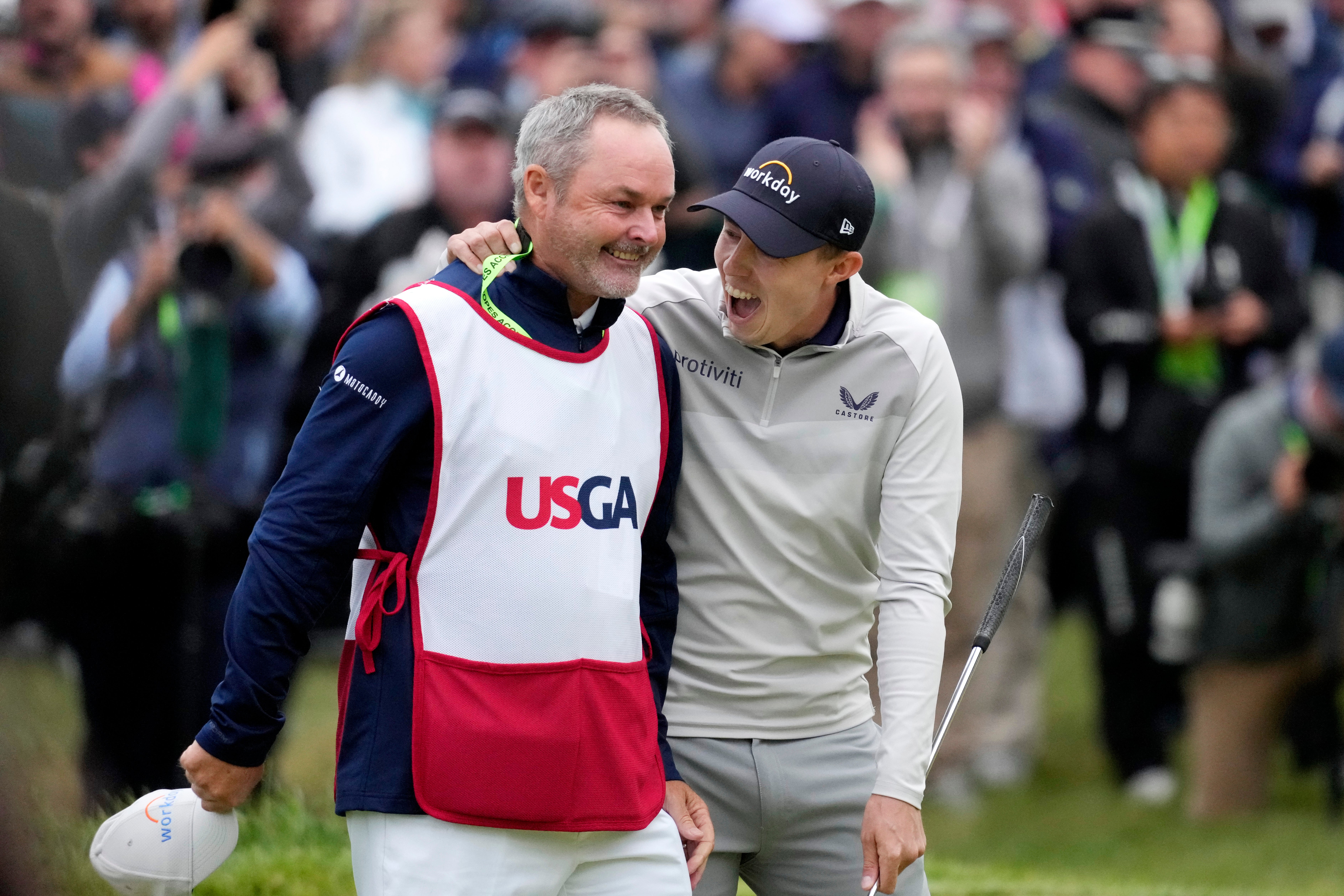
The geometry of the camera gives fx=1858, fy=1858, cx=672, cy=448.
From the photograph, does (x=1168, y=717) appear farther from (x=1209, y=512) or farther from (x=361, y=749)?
(x=361, y=749)

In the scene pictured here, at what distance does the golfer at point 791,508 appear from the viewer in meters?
4.16

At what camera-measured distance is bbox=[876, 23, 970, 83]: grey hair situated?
8922 mm

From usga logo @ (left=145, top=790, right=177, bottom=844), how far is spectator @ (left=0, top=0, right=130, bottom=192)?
142 inches

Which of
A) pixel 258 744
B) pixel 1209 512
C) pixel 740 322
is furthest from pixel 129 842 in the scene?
pixel 1209 512

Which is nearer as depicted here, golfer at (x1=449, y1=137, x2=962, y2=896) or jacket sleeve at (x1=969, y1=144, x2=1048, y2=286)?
golfer at (x1=449, y1=137, x2=962, y2=896)

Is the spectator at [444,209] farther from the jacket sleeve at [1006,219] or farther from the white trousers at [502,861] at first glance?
the white trousers at [502,861]

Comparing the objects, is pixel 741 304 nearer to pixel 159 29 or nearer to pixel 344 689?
pixel 344 689

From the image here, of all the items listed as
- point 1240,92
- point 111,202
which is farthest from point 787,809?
point 1240,92

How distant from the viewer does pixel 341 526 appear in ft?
11.9

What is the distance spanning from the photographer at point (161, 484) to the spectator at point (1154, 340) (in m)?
4.27

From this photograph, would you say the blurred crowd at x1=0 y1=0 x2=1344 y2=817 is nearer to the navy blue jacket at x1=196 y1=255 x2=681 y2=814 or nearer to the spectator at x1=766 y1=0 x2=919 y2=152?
the spectator at x1=766 y1=0 x2=919 y2=152

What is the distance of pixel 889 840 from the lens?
12.8 feet

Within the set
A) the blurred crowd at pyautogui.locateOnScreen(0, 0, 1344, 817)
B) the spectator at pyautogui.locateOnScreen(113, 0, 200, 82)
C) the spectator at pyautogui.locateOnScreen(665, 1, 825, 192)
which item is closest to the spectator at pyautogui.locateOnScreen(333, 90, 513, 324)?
the blurred crowd at pyautogui.locateOnScreen(0, 0, 1344, 817)

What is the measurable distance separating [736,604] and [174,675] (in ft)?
12.1
